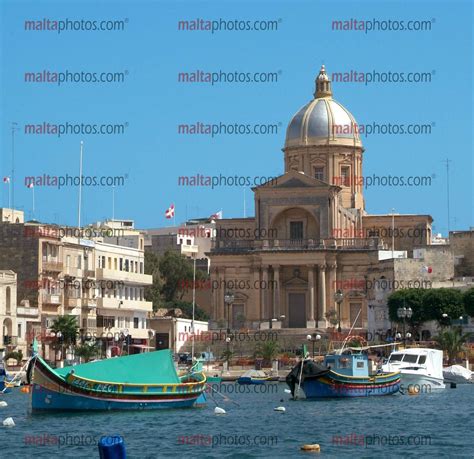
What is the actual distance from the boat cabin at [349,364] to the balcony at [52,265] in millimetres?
34762

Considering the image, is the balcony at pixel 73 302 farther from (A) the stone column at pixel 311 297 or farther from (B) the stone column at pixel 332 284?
(B) the stone column at pixel 332 284

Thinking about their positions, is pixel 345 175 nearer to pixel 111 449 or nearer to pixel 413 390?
pixel 413 390

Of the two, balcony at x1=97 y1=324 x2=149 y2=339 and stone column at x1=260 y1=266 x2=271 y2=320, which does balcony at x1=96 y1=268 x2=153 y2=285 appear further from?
stone column at x1=260 y1=266 x2=271 y2=320

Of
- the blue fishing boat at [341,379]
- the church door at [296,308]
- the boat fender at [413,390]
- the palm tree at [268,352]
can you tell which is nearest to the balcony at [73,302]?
the palm tree at [268,352]

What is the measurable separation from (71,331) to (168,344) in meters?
24.8

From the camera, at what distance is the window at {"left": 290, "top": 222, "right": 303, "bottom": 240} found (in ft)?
424

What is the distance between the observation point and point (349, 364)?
73.6m

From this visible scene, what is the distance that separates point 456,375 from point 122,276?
32.7 metres

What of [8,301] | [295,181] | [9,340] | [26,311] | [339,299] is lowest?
[9,340]

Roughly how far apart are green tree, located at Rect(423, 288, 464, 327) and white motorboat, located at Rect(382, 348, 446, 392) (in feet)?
89.3

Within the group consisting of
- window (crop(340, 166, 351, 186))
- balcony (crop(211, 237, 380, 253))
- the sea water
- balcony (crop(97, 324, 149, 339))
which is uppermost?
window (crop(340, 166, 351, 186))

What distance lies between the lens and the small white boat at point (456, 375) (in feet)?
296

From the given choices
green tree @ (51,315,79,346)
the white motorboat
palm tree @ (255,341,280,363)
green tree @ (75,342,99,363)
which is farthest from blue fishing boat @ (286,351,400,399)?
palm tree @ (255,341,280,363)

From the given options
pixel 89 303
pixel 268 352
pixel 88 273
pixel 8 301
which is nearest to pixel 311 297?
pixel 268 352
